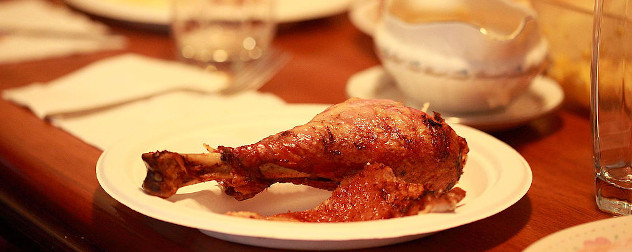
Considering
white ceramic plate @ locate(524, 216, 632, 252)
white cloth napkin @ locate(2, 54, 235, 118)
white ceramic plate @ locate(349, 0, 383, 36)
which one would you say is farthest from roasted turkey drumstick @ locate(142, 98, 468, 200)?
white ceramic plate @ locate(349, 0, 383, 36)

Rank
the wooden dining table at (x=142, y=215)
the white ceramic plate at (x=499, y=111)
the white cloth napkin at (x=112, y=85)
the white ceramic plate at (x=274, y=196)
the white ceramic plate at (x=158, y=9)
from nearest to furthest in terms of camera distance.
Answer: the white ceramic plate at (x=274, y=196) → the wooden dining table at (x=142, y=215) → the white ceramic plate at (x=499, y=111) → the white cloth napkin at (x=112, y=85) → the white ceramic plate at (x=158, y=9)

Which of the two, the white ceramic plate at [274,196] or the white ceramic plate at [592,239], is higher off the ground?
the white ceramic plate at [274,196]

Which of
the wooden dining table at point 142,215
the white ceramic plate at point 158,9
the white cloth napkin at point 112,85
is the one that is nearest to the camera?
the wooden dining table at point 142,215

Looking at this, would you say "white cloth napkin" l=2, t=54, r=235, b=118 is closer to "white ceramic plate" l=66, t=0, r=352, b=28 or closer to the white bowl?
"white ceramic plate" l=66, t=0, r=352, b=28

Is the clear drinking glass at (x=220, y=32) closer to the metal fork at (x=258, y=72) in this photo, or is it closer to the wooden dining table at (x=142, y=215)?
the metal fork at (x=258, y=72)

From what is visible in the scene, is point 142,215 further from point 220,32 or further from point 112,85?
point 220,32

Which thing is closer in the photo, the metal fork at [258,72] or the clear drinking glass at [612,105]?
the clear drinking glass at [612,105]

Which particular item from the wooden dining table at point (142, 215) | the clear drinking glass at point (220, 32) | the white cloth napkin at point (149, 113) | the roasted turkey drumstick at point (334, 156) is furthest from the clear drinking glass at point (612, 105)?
the clear drinking glass at point (220, 32)
